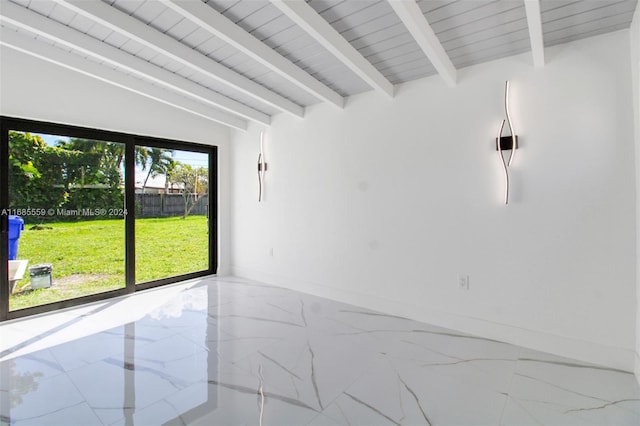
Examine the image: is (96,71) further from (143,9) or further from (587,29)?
(587,29)

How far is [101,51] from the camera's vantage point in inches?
109

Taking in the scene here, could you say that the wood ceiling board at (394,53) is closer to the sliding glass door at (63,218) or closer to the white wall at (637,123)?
the white wall at (637,123)

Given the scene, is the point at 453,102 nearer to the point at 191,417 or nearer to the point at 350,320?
the point at 350,320

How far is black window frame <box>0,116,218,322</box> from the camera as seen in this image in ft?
10.3

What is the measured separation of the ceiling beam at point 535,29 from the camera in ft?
6.25

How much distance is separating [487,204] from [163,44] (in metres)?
2.89

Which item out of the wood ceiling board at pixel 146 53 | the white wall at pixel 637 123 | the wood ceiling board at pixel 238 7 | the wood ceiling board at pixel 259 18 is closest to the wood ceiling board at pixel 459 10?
the white wall at pixel 637 123

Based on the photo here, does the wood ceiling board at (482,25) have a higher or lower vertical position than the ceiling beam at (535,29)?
higher

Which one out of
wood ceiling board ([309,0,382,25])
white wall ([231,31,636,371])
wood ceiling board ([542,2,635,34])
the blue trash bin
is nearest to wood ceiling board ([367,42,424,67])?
white wall ([231,31,636,371])

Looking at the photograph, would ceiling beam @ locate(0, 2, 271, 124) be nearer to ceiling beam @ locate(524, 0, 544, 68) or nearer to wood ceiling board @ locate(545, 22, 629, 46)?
ceiling beam @ locate(524, 0, 544, 68)

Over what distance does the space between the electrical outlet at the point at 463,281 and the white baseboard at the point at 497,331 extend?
0.26m

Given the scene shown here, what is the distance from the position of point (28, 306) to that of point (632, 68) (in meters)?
5.42

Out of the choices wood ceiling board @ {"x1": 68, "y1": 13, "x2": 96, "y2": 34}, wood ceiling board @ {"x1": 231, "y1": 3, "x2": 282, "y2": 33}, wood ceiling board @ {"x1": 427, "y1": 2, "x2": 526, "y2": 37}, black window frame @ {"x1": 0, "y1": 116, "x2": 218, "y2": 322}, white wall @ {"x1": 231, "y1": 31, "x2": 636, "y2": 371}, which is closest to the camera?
wood ceiling board @ {"x1": 427, "y1": 2, "x2": 526, "y2": 37}

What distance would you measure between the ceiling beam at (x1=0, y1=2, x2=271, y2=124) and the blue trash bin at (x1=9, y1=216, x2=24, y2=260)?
1.74 m
